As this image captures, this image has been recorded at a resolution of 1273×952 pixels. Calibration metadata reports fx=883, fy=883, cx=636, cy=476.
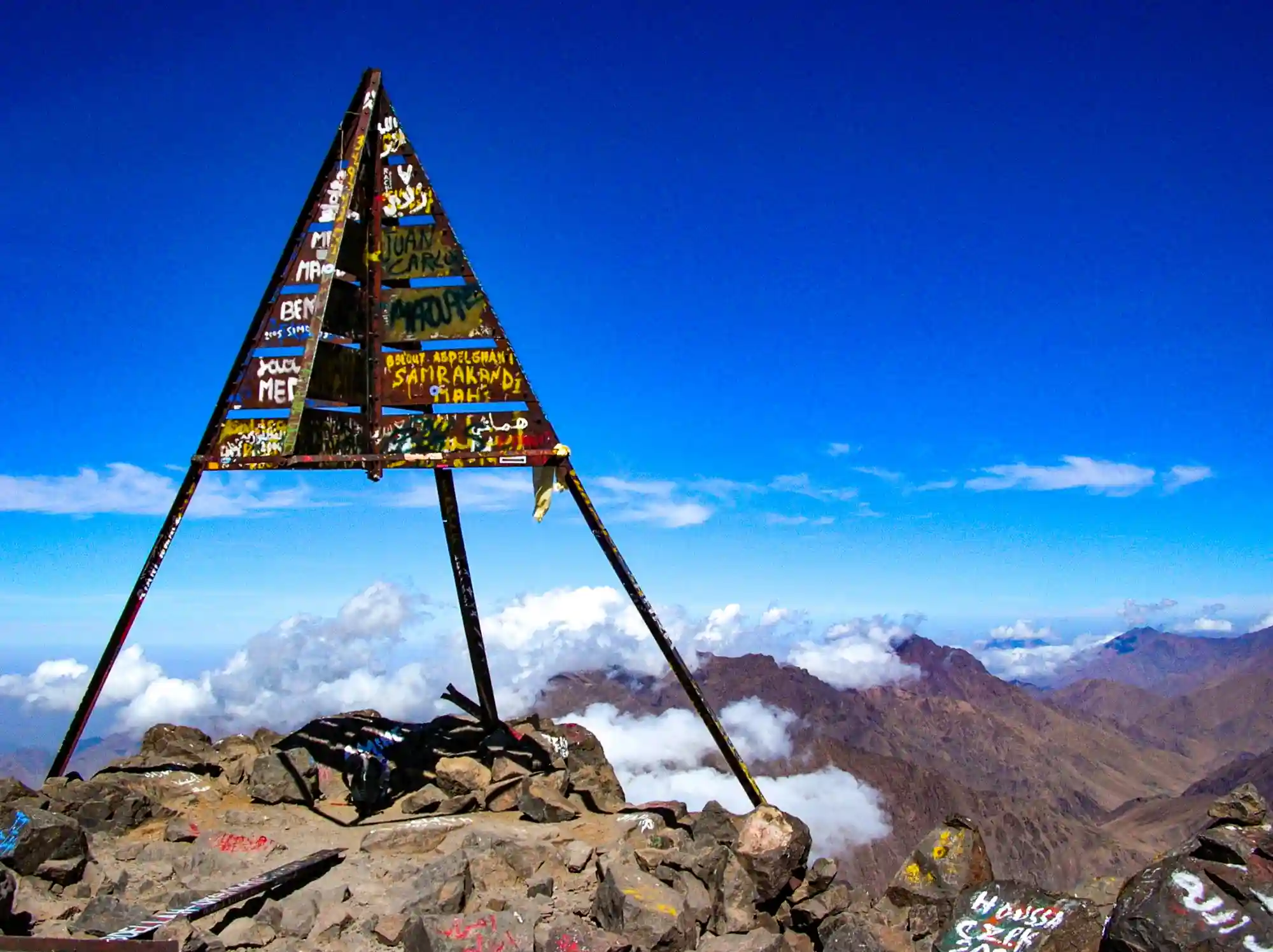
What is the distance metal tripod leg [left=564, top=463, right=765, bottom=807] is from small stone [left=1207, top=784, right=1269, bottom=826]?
5234mm

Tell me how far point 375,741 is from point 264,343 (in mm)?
6768

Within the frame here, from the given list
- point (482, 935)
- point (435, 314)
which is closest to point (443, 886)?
point (482, 935)

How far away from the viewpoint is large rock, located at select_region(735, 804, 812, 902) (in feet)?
31.7

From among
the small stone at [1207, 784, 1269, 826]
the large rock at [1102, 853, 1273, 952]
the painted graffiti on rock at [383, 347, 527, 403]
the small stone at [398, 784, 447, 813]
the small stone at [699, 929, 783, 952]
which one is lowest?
the small stone at [398, 784, 447, 813]

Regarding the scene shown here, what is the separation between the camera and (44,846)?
1005cm

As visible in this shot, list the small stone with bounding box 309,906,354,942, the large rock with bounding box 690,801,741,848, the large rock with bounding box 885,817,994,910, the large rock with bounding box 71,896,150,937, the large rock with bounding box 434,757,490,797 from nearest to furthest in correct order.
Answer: the large rock with bounding box 71,896,150,937 < the small stone with bounding box 309,906,354,942 < the large rock with bounding box 885,817,994,910 < the large rock with bounding box 690,801,741,848 < the large rock with bounding box 434,757,490,797

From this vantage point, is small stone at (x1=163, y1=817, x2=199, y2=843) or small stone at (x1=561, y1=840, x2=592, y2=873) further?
small stone at (x1=163, y1=817, x2=199, y2=843)

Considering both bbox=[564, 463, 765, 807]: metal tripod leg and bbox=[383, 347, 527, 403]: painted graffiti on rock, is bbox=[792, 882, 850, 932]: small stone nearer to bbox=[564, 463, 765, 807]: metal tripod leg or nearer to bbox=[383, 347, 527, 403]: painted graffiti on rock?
bbox=[564, 463, 765, 807]: metal tripod leg

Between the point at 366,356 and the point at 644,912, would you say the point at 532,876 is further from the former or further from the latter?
the point at 366,356

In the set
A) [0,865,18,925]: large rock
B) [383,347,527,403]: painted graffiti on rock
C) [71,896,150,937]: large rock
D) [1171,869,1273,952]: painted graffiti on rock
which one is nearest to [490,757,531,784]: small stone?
[71,896,150,937]: large rock

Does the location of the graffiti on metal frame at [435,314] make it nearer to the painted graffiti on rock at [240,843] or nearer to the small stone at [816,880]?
the painted graffiti on rock at [240,843]

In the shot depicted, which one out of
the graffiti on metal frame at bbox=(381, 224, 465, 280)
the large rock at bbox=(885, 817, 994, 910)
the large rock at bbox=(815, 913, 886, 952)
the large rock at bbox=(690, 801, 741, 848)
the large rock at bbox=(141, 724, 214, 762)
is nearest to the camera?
the large rock at bbox=(815, 913, 886, 952)

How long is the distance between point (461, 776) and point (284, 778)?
9.35ft

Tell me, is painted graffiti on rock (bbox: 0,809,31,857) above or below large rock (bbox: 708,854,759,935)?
above
